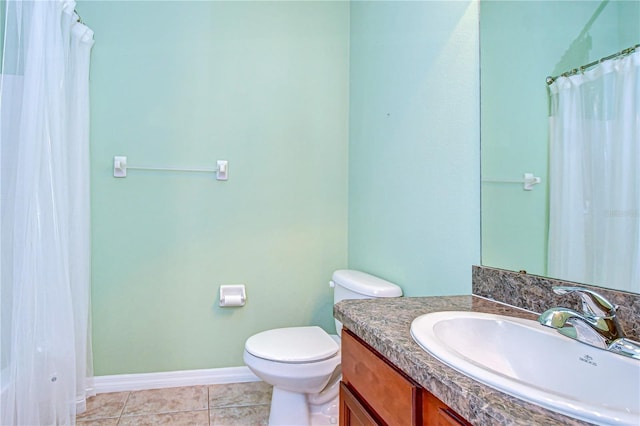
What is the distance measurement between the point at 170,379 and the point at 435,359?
192 centimetres

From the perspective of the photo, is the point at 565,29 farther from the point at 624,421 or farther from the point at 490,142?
the point at 624,421

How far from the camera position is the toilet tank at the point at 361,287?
1.54 meters

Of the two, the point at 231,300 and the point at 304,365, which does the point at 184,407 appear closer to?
the point at 231,300

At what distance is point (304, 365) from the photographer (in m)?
1.50

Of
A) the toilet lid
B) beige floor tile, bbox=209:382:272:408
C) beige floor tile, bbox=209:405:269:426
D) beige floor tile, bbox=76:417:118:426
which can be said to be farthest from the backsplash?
beige floor tile, bbox=76:417:118:426

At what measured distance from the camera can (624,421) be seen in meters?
0.42

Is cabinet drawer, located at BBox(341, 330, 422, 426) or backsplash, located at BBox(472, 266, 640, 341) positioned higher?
backsplash, located at BBox(472, 266, 640, 341)

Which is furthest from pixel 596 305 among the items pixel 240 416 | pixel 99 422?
pixel 99 422

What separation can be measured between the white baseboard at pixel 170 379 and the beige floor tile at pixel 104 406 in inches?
1.8

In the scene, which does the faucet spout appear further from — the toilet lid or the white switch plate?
the white switch plate

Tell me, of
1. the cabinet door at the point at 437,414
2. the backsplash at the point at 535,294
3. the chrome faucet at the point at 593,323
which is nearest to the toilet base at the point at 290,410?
the backsplash at the point at 535,294

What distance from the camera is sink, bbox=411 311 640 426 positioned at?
1.56ft

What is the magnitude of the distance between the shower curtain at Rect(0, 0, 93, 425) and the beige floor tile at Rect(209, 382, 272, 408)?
2.25ft

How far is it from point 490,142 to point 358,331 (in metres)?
0.77
